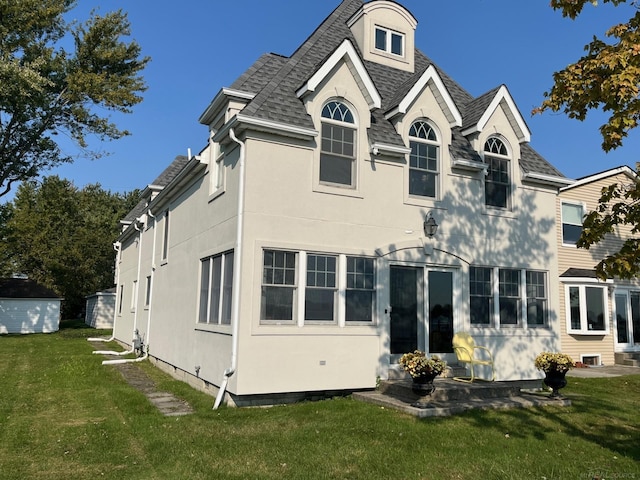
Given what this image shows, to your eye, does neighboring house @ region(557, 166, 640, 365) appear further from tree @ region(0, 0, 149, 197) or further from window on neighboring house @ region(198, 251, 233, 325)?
tree @ region(0, 0, 149, 197)

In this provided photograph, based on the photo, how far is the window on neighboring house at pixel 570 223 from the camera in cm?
1834

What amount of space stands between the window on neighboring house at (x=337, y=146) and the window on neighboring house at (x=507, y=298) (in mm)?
4104

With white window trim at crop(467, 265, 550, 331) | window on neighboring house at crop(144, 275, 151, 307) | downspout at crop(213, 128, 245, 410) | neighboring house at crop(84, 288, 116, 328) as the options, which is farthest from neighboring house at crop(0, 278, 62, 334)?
white window trim at crop(467, 265, 550, 331)

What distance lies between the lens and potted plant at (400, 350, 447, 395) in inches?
330

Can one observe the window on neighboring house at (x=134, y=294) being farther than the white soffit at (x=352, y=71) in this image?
Yes

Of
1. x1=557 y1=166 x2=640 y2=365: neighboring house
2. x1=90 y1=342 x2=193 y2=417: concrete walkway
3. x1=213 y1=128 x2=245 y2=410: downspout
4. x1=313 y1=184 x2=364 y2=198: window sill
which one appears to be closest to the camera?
x1=213 y1=128 x2=245 y2=410: downspout

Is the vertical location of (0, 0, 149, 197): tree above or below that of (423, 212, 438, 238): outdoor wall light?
above

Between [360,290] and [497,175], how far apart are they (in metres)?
5.12

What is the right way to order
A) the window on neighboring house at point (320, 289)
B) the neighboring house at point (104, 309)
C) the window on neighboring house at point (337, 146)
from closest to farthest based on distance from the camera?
the window on neighboring house at point (320, 289) → the window on neighboring house at point (337, 146) → the neighboring house at point (104, 309)

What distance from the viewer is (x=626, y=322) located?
741 inches

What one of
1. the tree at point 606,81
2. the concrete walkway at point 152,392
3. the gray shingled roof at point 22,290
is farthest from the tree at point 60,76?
the tree at point 606,81

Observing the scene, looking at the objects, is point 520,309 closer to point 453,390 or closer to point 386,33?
point 453,390

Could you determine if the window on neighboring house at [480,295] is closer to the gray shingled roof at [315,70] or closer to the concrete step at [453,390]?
the concrete step at [453,390]

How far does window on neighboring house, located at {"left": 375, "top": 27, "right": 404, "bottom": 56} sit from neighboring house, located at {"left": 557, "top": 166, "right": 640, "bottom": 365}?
7701mm
